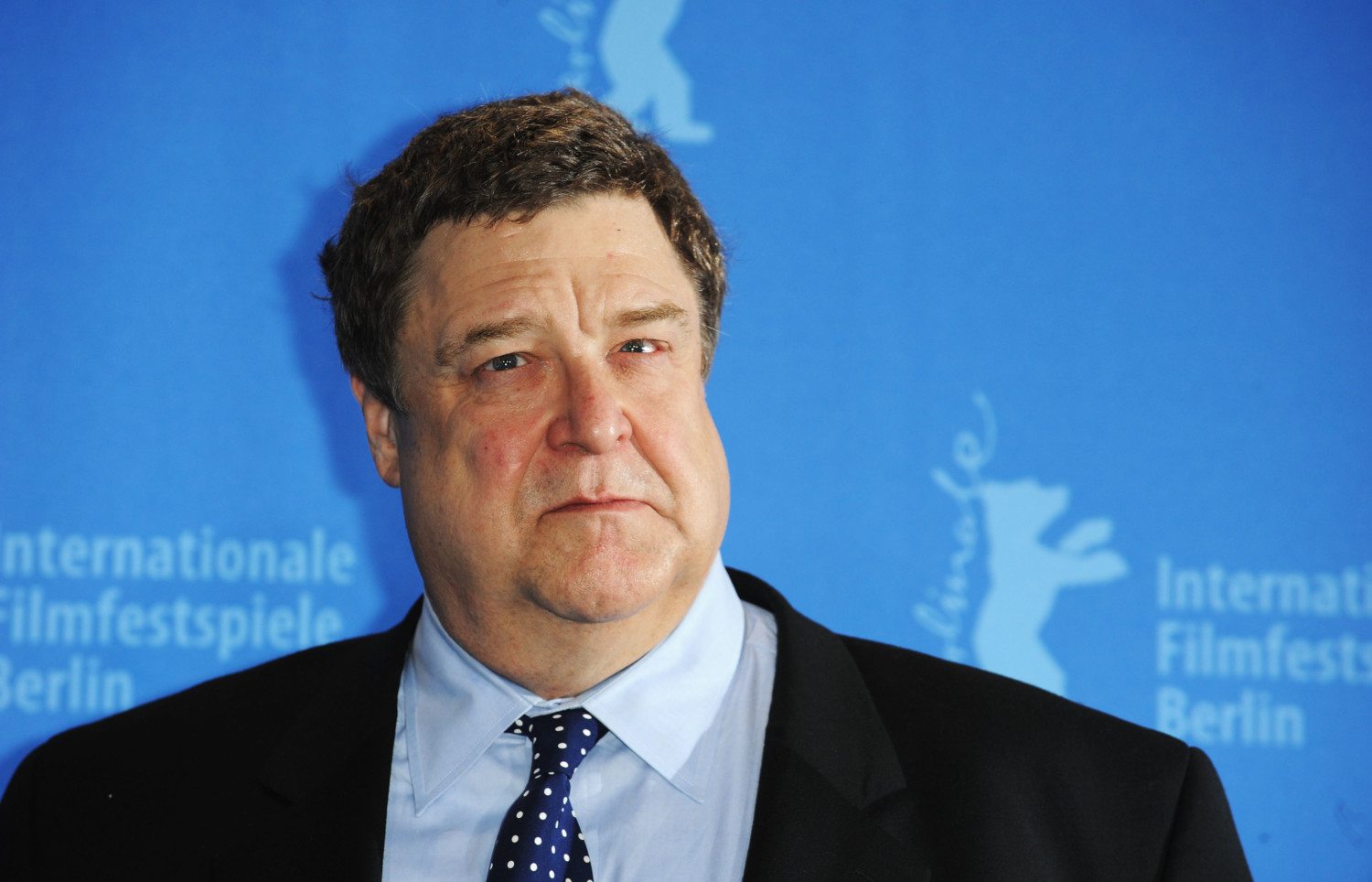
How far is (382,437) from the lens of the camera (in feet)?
6.47

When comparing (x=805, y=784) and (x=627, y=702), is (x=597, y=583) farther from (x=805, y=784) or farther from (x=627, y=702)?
(x=805, y=784)

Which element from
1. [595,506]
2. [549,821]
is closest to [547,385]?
[595,506]

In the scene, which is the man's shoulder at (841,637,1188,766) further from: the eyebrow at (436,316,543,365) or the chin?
the eyebrow at (436,316,543,365)

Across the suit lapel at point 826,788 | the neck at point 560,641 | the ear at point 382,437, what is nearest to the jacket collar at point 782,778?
the suit lapel at point 826,788

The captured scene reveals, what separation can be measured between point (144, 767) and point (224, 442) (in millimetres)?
695

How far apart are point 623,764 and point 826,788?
27 centimetres

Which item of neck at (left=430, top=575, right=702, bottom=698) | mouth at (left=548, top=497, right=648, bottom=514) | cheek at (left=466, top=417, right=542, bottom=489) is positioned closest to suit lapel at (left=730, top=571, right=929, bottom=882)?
neck at (left=430, top=575, right=702, bottom=698)

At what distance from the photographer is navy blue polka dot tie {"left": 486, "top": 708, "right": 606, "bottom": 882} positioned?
1.55 m

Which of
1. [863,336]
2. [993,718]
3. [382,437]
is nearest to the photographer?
[993,718]

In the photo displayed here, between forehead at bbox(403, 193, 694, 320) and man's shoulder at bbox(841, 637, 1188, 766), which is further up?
forehead at bbox(403, 193, 694, 320)

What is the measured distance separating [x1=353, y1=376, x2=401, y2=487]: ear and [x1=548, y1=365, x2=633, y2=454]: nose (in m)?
0.40

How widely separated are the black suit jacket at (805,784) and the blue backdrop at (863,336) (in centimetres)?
47

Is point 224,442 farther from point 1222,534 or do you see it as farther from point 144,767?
point 1222,534

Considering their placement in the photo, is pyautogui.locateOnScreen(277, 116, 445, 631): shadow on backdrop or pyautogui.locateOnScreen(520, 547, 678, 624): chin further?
pyautogui.locateOnScreen(277, 116, 445, 631): shadow on backdrop
